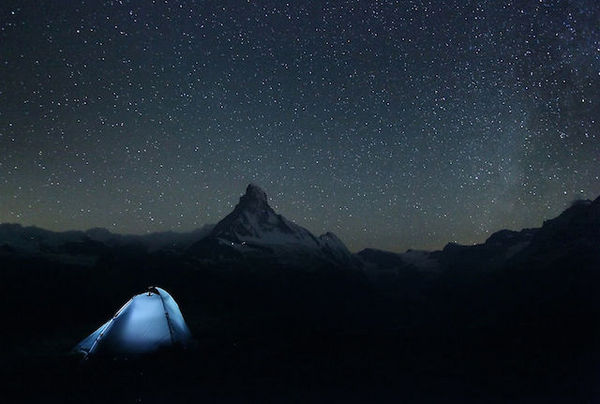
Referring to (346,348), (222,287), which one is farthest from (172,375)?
(222,287)

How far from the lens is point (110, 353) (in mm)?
15594

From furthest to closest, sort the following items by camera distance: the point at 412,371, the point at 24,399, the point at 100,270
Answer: the point at 100,270
the point at 412,371
the point at 24,399

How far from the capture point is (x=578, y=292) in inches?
5723

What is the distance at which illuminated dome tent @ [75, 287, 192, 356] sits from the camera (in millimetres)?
15789

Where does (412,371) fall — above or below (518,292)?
above

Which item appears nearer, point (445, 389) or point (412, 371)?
point (445, 389)

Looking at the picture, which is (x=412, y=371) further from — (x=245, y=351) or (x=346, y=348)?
(x=245, y=351)

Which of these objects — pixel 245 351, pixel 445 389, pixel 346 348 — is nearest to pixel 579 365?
pixel 445 389

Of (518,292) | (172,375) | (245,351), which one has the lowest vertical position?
(518,292)

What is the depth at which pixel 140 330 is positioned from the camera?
1631cm

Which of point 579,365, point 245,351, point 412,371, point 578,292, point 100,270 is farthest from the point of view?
point 100,270

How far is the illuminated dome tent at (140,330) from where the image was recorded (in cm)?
1579

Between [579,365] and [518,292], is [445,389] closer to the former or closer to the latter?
[579,365]

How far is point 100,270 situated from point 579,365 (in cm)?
19021
